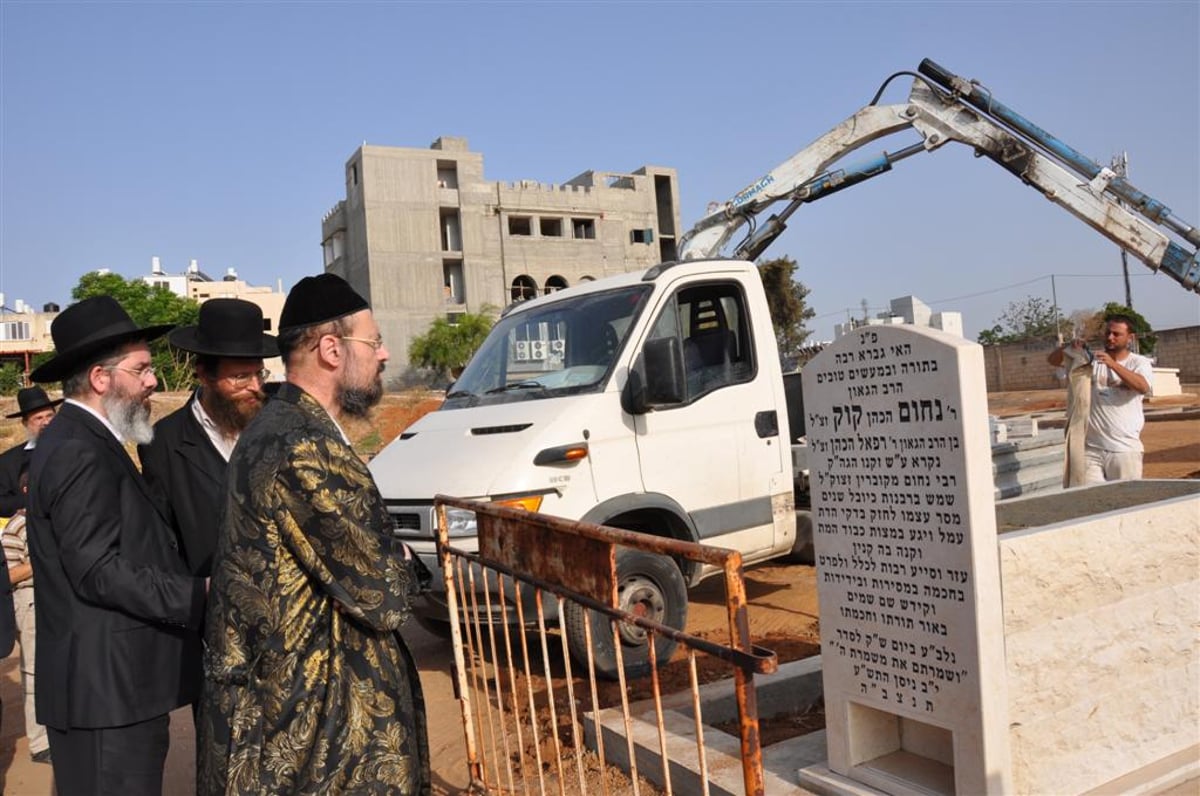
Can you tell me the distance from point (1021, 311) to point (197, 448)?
56128 mm

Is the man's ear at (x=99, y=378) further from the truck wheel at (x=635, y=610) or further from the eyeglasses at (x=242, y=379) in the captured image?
the truck wheel at (x=635, y=610)

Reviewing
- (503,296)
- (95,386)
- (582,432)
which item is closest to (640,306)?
(582,432)

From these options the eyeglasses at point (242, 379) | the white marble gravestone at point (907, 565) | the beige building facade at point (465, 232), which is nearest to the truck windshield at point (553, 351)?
the eyeglasses at point (242, 379)

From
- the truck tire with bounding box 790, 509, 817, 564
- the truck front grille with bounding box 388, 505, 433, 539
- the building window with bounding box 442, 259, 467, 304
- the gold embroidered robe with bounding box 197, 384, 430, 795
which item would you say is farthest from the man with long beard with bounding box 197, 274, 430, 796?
the building window with bounding box 442, 259, 467, 304

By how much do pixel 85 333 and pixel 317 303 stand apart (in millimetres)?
1040

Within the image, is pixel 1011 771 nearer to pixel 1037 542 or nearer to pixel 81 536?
pixel 1037 542

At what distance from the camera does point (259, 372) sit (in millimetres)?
3904

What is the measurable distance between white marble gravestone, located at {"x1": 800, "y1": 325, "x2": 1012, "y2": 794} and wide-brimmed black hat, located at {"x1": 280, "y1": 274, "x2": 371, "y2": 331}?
1.80 m

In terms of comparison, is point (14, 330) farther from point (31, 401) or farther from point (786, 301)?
point (31, 401)

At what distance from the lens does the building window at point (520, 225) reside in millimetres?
57781

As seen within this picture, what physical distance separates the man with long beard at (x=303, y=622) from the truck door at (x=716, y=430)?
10.7 ft

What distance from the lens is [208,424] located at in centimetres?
375

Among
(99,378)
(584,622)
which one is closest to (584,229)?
(99,378)

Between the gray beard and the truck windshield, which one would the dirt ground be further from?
the truck windshield
